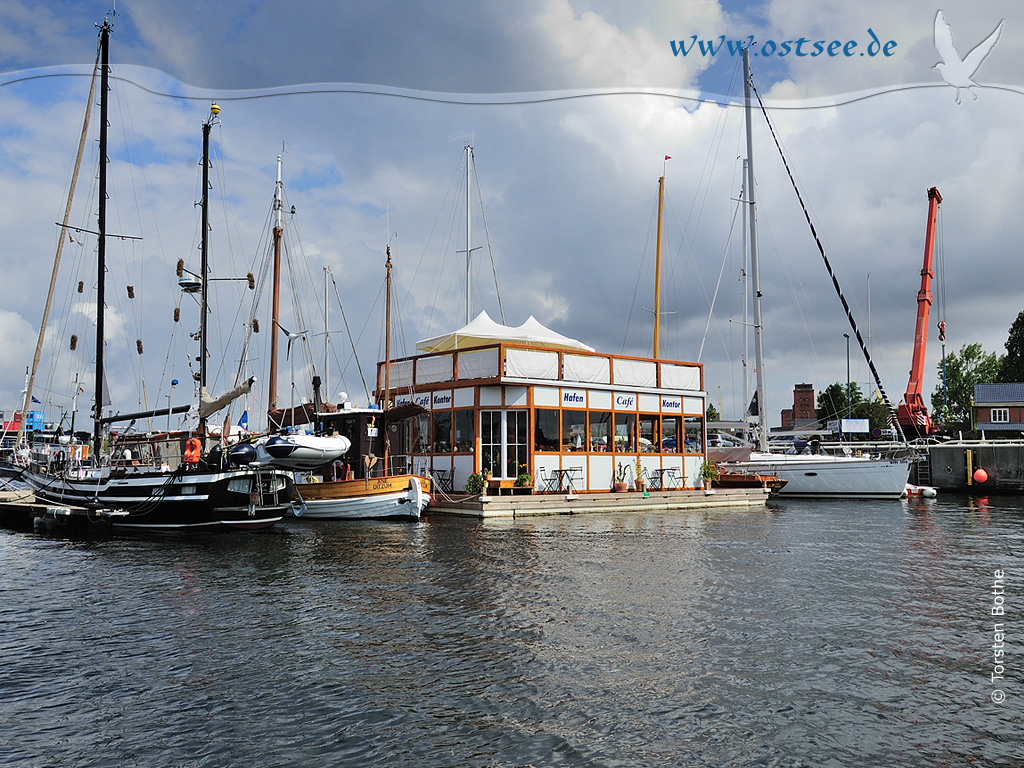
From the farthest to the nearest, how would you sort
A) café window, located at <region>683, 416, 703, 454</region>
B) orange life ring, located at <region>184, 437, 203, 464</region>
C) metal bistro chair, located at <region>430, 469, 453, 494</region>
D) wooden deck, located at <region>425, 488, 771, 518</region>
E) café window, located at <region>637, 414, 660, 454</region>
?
café window, located at <region>683, 416, 703, 454</region>, café window, located at <region>637, 414, 660, 454</region>, metal bistro chair, located at <region>430, 469, 453, 494</region>, wooden deck, located at <region>425, 488, 771, 518</region>, orange life ring, located at <region>184, 437, 203, 464</region>

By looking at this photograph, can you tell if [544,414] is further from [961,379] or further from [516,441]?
[961,379]

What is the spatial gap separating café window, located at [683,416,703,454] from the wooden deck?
2.63 m

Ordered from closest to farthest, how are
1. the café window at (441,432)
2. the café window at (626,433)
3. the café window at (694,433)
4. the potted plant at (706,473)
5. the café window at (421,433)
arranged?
the café window at (441,432) → the café window at (421,433) → the café window at (626,433) → the potted plant at (706,473) → the café window at (694,433)

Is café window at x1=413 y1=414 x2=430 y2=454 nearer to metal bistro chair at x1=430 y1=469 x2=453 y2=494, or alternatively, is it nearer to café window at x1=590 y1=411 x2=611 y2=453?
metal bistro chair at x1=430 y1=469 x2=453 y2=494

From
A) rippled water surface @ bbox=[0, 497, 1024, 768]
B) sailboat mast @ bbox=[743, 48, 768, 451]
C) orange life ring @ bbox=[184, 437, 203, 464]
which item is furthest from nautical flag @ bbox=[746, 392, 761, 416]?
orange life ring @ bbox=[184, 437, 203, 464]

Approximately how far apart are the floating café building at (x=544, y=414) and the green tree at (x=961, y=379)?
65498mm

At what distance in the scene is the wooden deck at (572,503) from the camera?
27641mm

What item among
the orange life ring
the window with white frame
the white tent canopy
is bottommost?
the orange life ring

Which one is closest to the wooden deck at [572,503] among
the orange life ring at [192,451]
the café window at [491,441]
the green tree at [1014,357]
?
the café window at [491,441]

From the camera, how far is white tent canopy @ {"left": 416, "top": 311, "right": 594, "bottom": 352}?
35.7 m

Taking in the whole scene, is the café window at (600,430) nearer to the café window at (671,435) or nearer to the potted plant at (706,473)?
the café window at (671,435)

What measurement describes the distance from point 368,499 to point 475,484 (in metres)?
4.07

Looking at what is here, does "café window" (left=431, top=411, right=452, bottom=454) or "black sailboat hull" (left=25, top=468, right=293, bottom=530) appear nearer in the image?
"black sailboat hull" (left=25, top=468, right=293, bottom=530)

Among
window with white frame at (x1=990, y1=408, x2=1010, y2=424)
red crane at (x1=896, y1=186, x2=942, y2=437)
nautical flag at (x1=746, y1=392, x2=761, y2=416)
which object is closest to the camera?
nautical flag at (x1=746, y1=392, x2=761, y2=416)
